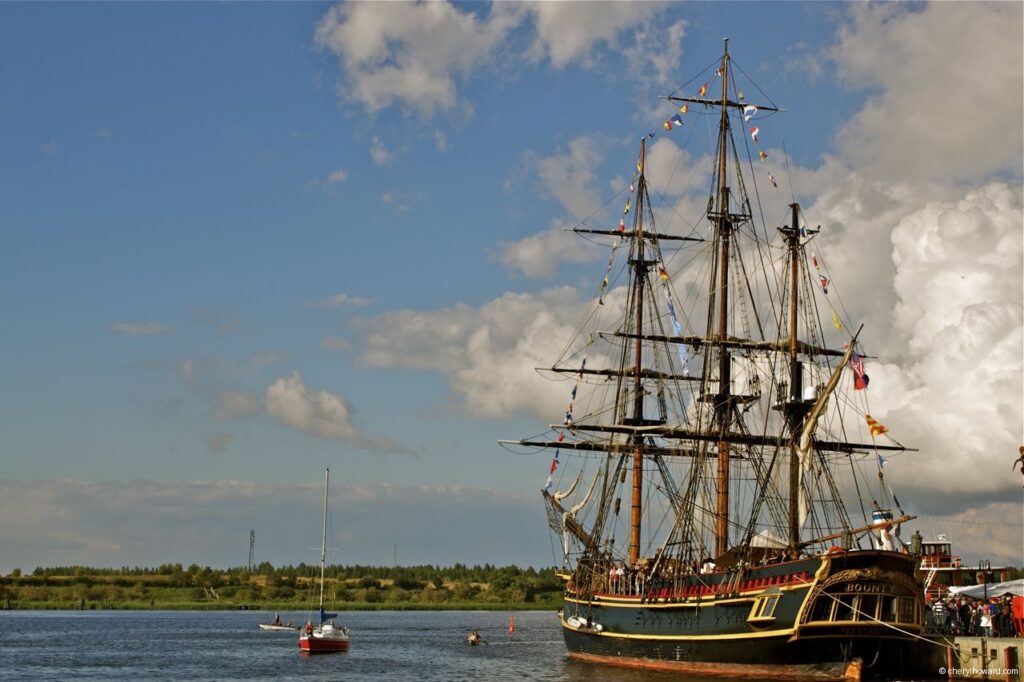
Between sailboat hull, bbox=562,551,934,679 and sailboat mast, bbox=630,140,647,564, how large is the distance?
1889cm

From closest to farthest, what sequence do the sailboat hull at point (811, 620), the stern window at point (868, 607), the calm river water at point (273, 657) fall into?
the sailboat hull at point (811, 620), the stern window at point (868, 607), the calm river water at point (273, 657)

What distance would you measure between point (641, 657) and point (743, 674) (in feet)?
33.1


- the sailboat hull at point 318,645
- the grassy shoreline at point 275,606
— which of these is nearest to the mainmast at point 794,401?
the sailboat hull at point 318,645

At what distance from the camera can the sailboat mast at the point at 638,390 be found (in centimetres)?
7919

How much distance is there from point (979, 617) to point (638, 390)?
101ft

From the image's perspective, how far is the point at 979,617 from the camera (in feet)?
185

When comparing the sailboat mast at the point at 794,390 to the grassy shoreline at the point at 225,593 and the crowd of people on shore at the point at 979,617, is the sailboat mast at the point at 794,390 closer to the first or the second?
the crowd of people on shore at the point at 979,617

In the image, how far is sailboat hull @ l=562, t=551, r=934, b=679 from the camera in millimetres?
50156

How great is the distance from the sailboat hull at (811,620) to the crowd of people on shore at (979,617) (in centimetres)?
414

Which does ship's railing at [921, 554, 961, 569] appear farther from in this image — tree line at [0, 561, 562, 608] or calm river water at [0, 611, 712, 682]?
tree line at [0, 561, 562, 608]


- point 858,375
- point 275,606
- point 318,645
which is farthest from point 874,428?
point 275,606

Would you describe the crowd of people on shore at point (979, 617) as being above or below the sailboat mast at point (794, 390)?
below

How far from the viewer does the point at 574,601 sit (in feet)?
246

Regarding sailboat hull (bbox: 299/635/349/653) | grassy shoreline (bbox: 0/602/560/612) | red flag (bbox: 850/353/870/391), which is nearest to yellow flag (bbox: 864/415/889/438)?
red flag (bbox: 850/353/870/391)
